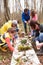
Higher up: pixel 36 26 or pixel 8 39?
pixel 36 26

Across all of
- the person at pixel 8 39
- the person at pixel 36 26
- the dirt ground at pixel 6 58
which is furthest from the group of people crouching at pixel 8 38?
the person at pixel 36 26

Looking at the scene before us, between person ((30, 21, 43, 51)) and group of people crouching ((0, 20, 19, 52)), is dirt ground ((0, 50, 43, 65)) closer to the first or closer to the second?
group of people crouching ((0, 20, 19, 52))

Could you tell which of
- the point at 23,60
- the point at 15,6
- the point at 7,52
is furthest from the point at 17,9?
the point at 23,60

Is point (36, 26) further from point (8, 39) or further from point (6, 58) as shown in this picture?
point (6, 58)

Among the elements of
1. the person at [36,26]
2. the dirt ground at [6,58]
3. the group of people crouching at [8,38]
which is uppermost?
the person at [36,26]

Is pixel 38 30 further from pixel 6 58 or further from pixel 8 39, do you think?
pixel 6 58

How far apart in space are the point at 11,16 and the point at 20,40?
3.11m

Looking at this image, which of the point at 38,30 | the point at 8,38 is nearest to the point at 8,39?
the point at 8,38

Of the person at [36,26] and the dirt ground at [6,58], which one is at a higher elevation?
the person at [36,26]

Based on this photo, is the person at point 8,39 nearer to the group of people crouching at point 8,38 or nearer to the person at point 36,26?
the group of people crouching at point 8,38

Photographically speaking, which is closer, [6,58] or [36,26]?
[36,26]

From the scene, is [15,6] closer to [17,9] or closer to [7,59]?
[17,9]

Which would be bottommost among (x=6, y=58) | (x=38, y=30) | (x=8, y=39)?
(x=6, y=58)

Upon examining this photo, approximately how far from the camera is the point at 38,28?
211 inches
